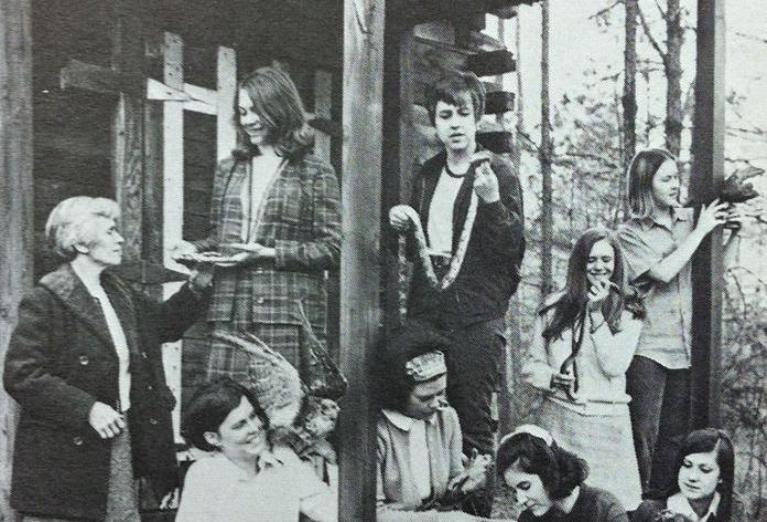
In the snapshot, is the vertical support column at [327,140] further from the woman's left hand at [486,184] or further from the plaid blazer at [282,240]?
the woman's left hand at [486,184]

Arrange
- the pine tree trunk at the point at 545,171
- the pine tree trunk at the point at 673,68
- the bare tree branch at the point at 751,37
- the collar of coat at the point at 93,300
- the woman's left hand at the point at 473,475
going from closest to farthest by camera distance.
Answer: the collar of coat at the point at 93,300 → the woman's left hand at the point at 473,475 → the bare tree branch at the point at 751,37 → the pine tree trunk at the point at 673,68 → the pine tree trunk at the point at 545,171

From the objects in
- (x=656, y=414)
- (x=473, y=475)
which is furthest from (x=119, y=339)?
(x=656, y=414)

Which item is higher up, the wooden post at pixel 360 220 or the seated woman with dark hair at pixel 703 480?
the wooden post at pixel 360 220

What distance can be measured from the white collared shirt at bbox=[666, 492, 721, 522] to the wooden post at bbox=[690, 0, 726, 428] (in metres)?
0.41

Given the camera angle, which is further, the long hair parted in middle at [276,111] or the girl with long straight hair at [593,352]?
the girl with long straight hair at [593,352]

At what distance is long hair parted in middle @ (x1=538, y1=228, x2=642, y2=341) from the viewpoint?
593 centimetres

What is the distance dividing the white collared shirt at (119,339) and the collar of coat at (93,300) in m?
0.02

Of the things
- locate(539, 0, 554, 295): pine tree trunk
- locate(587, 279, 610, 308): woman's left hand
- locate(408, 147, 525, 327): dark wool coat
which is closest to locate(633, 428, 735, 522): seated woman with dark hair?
locate(587, 279, 610, 308): woman's left hand

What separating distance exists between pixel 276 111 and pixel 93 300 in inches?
49.0

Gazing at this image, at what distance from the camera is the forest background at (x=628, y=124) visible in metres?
7.20

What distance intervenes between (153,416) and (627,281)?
9.12ft

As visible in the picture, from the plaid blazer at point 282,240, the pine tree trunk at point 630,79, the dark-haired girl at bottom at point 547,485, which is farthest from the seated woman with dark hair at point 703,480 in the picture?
the pine tree trunk at point 630,79

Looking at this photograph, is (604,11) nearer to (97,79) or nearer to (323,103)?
(323,103)

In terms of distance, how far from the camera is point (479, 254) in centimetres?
585
